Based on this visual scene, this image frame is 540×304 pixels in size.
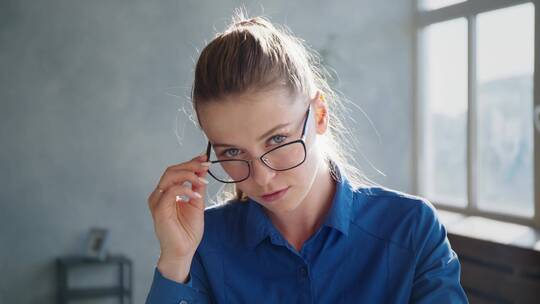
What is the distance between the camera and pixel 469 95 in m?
4.77

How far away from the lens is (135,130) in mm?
4668

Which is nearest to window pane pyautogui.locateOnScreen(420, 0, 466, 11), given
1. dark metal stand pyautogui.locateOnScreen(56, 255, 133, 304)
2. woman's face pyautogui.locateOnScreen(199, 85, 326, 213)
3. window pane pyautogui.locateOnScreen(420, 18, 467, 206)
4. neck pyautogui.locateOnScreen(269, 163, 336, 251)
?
window pane pyautogui.locateOnScreen(420, 18, 467, 206)

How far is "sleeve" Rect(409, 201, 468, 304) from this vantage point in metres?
1.19

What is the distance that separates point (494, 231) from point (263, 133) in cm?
344

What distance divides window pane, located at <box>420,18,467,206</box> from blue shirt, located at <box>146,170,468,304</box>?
379cm

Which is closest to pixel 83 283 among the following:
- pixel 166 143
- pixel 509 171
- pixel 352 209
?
pixel 166 143

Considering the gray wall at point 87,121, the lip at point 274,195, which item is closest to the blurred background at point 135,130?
the gray wall at point 87,121

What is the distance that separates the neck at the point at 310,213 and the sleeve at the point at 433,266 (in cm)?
21

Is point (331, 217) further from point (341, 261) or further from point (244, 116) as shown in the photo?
point (244, 116)

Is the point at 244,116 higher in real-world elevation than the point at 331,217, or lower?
higher

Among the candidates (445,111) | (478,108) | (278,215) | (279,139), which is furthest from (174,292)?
(445,111)

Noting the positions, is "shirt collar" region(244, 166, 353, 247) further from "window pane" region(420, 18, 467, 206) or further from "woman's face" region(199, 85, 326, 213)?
"window pane" region(420, 18, 467, 206)

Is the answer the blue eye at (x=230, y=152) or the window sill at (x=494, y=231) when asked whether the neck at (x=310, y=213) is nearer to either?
the blue eye at (x=230, y=152)

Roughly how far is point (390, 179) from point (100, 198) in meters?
2.44
